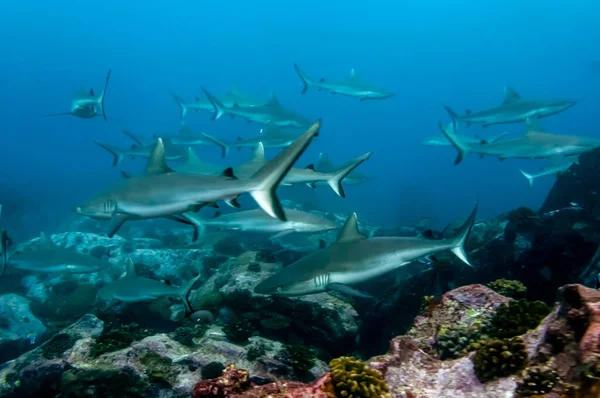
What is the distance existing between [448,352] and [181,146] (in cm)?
1881

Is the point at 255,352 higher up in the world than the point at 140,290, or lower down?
higher up

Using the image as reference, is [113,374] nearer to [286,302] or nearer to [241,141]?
[286,302]

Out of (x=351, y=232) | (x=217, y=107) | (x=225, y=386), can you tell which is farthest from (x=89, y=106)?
(x=225, y=386)

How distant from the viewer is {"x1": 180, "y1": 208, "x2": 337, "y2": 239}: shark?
9992 millimetres

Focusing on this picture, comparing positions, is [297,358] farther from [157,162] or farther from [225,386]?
[157,162]

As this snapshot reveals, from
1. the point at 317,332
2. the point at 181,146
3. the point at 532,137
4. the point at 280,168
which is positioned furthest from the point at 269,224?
the point at 181,146

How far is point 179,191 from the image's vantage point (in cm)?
552

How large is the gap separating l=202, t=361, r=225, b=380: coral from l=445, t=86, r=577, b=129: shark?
12.7 m

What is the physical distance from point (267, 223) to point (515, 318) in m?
6.22

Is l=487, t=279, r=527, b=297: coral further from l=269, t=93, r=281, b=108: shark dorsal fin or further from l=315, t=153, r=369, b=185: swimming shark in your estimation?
l=269, t=93, r=281, b=108: shark dorsal fin

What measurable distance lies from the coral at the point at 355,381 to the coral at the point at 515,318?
6.54 ft

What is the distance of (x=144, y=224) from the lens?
28.0 m

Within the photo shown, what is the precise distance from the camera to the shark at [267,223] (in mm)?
9992

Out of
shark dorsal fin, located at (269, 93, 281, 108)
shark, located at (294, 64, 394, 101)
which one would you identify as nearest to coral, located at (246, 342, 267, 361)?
shark, located at (294, 64, 394, 101)
